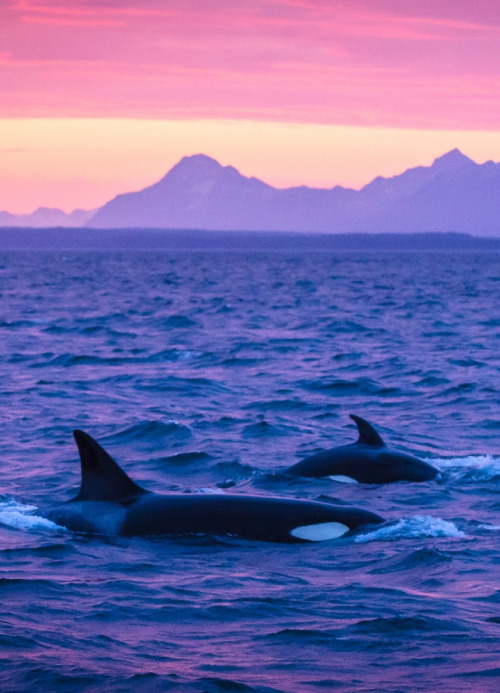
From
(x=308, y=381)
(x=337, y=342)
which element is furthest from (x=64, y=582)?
(x=337, y=342)

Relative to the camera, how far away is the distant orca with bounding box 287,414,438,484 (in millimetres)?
13688

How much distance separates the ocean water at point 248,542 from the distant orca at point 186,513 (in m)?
0.16

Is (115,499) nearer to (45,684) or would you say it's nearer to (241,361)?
(45,684)

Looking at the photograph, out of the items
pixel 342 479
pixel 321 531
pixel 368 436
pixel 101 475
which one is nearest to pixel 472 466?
pixel 368 436

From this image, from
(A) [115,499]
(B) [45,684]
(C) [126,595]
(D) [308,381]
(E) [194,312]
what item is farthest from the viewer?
(E) [194,312]

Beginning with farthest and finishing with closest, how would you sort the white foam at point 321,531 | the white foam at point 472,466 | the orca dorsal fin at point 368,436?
the orca dorsal fin at point 368,436 < the white foam at point 472,466 < the white foam at point 321,531

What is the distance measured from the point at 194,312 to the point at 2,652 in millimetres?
38810

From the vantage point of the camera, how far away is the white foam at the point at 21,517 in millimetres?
11367

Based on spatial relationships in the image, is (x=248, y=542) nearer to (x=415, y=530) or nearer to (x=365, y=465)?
(x=415, y=530)

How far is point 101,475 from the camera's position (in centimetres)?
1098

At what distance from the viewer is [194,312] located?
1827 inches

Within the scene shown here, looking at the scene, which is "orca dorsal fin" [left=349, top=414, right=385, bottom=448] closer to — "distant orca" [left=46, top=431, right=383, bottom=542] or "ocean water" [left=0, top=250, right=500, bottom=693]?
"ocean water" [left=0, top=250, right=500, bottom=693]

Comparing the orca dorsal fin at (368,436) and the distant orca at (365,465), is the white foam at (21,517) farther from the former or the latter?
the orca dorsal fin at (368,436)

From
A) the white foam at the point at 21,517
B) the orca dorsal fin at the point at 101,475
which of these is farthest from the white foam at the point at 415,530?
the white foam at the point at 21,517
